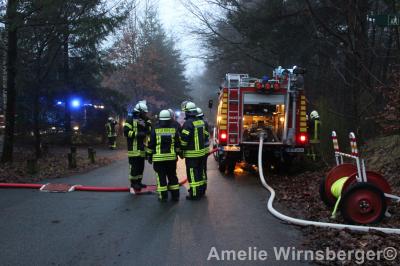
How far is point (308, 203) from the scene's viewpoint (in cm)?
827

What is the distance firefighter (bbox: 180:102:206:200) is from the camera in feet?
28.9

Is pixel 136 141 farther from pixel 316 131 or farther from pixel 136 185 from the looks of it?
pixel 316 131

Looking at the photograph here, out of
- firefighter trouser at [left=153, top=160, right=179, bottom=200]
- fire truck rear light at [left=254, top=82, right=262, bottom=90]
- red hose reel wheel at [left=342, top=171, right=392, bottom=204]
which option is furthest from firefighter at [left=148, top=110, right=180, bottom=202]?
fire truck rear light at [left=254, top=82, right=262, bottom=90]

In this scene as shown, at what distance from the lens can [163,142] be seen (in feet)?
28.1

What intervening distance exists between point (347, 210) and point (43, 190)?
611cm

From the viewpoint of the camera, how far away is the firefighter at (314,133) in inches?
533

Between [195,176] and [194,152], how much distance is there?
1.52 ft

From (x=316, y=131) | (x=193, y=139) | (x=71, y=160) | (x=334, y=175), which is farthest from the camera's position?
(x=71, y=160)

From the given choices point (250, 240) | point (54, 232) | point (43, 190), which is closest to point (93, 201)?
point (43, 190)

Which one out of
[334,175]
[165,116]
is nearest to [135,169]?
[165,116]

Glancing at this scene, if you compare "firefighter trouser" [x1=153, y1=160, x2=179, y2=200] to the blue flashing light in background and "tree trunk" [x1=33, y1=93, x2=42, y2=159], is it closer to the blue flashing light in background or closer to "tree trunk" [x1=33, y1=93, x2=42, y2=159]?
"tree trunk" [x1=33, y1=93, x2=42, y2=159]

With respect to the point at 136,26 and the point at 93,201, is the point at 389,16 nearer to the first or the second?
the point at 93,201

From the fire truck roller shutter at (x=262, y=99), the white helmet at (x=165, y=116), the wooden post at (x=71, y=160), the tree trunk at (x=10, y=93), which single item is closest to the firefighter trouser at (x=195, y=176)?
the white helmet at (x=165, y=116)

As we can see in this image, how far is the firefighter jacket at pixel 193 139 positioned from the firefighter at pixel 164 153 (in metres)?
0.26
